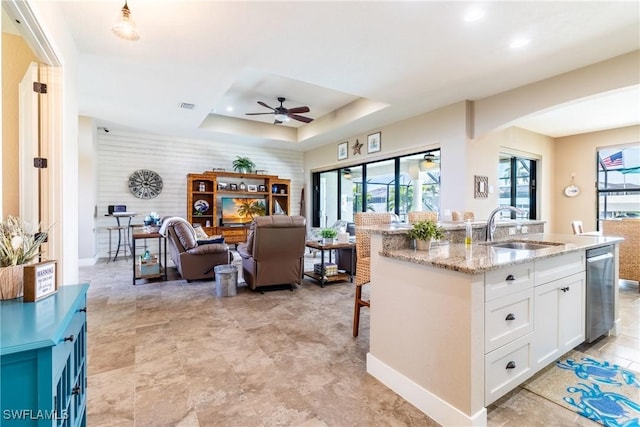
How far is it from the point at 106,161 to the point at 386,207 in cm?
647

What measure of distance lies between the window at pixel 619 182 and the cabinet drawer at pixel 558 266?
5806mm

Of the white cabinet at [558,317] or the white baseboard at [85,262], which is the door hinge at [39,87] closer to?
the white cabinet at [558,317]

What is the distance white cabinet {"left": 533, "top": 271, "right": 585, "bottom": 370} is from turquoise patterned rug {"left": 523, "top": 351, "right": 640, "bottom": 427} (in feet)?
0.49

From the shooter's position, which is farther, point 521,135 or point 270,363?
point 521,135

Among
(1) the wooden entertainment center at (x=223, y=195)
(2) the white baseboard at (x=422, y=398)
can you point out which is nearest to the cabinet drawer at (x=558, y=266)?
(2) the white baseboard at (x=422, y=398)

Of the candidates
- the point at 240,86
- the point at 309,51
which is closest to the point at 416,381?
the point at 309,51

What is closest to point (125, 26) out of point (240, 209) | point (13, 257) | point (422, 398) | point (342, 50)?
point (13, 257)

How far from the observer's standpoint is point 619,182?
641 centimetres

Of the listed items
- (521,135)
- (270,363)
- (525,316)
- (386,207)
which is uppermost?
(521,135)

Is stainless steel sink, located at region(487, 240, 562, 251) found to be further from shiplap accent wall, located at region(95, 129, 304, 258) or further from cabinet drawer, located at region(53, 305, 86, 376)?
shiplap accent wall, located at region(95, 129, 304, 258)

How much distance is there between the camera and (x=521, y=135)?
6266mm

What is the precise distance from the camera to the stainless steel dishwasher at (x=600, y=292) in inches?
98.4

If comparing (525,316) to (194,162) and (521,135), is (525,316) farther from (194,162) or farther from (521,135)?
(194,162)

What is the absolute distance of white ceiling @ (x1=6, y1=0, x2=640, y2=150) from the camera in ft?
8.77
